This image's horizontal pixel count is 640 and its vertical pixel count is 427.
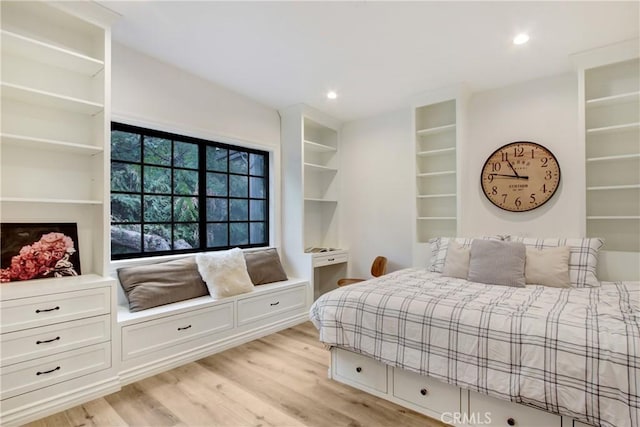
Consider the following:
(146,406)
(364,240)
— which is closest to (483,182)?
(364,240)

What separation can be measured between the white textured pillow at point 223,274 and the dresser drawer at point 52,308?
865 mm

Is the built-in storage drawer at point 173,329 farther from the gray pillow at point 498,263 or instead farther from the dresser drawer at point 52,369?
the gray pillow at point 498,263

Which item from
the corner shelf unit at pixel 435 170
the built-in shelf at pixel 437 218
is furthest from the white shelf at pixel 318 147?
the built-in shelf at pixel 437 218

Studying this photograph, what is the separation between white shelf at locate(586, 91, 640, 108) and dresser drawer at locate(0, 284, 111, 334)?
4.07m

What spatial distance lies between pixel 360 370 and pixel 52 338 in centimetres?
195

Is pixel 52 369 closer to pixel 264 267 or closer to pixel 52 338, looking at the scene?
pixel 52 338

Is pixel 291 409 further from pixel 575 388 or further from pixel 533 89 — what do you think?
pixel 533 89

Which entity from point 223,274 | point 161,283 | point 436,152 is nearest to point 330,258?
point 223,274

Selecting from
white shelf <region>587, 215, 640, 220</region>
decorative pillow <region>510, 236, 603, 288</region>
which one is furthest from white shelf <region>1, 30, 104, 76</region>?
white shelf <region>587, 215, 640, 220</region>

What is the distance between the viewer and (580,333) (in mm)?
1490

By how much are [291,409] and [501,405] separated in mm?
1177

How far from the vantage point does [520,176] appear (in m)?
3.21

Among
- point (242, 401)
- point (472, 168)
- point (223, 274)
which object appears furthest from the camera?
point (472, 168)

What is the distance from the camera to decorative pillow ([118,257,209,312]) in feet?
8.50
